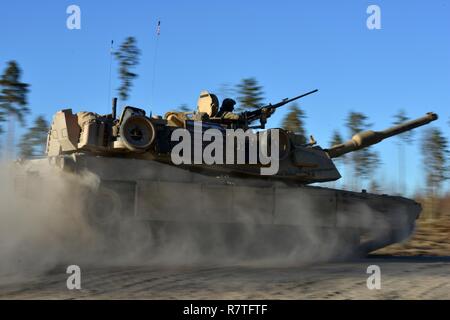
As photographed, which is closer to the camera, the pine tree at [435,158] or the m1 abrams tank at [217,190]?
the m1 abrams tank at [217,190]

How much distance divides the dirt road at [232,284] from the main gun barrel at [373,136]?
537cm

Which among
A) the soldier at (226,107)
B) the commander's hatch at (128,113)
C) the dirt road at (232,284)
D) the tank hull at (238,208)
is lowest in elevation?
the dirt road at (232,284)

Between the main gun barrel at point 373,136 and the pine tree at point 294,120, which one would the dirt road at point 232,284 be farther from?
the pine tree at point 294,120

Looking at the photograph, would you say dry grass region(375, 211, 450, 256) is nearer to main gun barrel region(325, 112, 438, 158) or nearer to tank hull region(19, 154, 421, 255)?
main gun barrel region(325, 112, 438, 158)

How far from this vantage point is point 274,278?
376 inches

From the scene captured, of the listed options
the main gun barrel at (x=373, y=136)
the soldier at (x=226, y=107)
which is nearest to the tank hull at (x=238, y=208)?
the soldier at (x=226, y=107)

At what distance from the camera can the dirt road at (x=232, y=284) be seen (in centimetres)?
794

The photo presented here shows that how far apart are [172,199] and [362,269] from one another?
4.19 meters

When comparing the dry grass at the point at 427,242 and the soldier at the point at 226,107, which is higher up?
the soldier at the point at 226,107

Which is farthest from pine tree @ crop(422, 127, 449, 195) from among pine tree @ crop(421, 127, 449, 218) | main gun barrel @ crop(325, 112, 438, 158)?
main gun barrel @ crop(325, 112, 438, 158)

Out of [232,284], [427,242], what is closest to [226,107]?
[232,284]

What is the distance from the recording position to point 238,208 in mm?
12727

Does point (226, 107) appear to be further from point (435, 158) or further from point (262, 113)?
point (435, 158)

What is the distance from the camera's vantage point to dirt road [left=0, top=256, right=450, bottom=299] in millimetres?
7938
